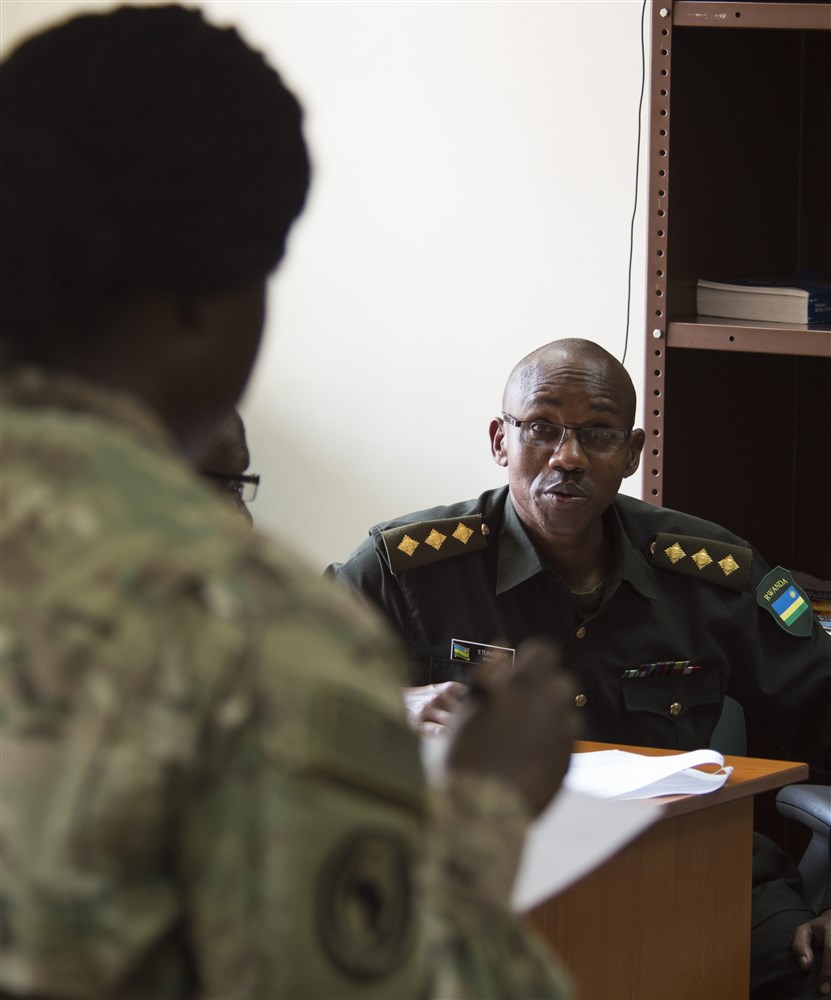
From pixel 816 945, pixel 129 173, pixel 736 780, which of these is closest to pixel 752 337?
pixel 736 780

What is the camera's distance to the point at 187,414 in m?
0.64

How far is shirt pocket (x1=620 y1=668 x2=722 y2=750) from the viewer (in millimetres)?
2098

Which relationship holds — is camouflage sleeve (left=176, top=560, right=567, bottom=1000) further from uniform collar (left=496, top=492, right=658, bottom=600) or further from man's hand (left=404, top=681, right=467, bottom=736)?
uniform collar (left=496, top=492, right=658, bottom=600)

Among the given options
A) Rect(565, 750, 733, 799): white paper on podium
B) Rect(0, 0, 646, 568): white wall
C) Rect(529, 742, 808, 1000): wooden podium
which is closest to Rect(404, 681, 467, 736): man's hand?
Rect(565, 750, 733, 799): white paper on podium

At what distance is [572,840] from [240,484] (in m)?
0.70

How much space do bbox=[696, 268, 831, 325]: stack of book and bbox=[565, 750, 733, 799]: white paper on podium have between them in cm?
→ 78

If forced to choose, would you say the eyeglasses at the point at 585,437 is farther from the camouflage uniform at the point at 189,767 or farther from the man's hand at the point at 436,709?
the camouflage uniform at the point at 189,767

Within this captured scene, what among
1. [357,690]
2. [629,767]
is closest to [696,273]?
[629,767]

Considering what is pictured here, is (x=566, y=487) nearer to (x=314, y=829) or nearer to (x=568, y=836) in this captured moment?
(x=568, y=836)

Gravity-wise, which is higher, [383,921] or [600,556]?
[383,921]

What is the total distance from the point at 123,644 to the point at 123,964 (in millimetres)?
123

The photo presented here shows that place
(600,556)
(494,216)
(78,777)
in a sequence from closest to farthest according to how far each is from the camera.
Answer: (78,777) → (600,556) → (494,216)

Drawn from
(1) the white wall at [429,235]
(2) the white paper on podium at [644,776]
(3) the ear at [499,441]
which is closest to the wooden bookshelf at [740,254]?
(3) the ear at [499,441]

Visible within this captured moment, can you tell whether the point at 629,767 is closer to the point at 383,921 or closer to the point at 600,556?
the point at 600,556
